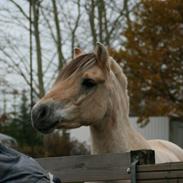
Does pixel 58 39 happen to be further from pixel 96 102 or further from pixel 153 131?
pixel 96 102

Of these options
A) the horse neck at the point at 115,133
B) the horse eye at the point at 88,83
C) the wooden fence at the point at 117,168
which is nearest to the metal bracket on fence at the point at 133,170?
the wooden fence at the point at 117,168

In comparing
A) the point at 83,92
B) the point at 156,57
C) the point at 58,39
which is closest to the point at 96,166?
the point at 83,92

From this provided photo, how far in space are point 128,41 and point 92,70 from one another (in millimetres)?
21008

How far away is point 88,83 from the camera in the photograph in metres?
5.64

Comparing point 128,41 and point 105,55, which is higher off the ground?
point 128,41

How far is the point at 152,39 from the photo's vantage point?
26.3m

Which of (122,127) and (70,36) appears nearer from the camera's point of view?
(122,127)

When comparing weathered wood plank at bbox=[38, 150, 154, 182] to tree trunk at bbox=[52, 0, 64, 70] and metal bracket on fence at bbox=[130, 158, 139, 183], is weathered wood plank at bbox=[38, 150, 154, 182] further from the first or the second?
tree trunk at bbox=[52, 0, 64, 70]

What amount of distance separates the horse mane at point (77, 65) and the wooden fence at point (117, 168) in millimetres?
660

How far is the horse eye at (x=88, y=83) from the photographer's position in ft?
18.5

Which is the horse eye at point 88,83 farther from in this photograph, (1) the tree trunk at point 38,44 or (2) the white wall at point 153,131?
(2) the white wall at point 153,131

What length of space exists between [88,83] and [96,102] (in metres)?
0.16

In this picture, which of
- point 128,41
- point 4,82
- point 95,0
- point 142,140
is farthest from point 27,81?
point 142,140

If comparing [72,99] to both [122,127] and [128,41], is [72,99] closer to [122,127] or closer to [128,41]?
[122,127]
